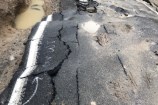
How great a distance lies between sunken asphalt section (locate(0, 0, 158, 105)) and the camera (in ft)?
13.3

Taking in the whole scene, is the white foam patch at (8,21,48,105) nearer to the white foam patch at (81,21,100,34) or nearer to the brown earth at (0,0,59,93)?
the brown earth at (0,0,59,93)

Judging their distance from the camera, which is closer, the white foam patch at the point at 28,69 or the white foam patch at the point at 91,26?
the white foam patch at the point at 28,69

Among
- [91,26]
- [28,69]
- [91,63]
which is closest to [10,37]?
[91,26]

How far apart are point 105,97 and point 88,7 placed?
376 cm

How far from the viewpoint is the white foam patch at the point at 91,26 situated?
19.3 ft

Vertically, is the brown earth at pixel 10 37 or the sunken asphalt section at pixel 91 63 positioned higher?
the sunken asphalt section at pixel 91 63

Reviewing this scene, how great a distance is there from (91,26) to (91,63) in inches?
62.3

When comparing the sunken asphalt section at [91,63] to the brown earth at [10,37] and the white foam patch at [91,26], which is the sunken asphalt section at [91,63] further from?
the brown earth at [10,37]

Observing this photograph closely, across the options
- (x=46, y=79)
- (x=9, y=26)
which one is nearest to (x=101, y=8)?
(x=9, y=26)

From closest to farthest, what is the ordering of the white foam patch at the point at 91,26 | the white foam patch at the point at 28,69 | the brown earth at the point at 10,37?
1. the white foam patch at the point at 28,69
2. the brown earth at the point at 10,37
3. the white foam patch at the point at 91,26

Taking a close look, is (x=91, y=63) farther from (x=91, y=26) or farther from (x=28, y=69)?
(x=91, y=26)

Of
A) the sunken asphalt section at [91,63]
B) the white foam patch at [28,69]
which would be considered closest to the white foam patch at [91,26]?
the sunken asphalt section at [91,63]

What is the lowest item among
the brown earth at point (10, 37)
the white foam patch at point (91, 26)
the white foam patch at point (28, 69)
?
the brown earth at point (10, 37)

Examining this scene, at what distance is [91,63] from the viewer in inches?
186
